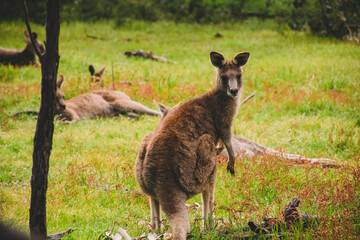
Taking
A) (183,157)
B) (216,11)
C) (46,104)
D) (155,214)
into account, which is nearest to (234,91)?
(183,157)

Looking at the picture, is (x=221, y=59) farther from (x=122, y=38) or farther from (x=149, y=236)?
(x=122, y=38)

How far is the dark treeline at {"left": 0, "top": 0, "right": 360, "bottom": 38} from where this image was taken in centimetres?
1805

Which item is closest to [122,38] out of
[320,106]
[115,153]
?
[320,106]

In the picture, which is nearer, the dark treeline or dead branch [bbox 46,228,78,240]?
dead branch [bbox 46,228,78,240]

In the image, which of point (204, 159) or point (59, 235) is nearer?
point (59, 235)

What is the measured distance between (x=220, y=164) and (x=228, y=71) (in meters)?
1.80

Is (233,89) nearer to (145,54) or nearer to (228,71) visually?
(228,71)

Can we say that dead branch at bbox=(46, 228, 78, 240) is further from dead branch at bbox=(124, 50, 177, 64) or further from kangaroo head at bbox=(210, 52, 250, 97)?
dead branch at bbox=(124, 50, 177, 64)

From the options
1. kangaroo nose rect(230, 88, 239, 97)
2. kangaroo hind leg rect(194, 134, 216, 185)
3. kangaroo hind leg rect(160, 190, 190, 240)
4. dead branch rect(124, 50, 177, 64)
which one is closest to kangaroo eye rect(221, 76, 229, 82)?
kangaroo nose rect(230, 88, 239, 97)

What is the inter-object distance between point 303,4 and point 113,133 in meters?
17.4

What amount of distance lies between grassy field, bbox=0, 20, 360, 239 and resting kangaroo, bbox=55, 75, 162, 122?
418 millimetres

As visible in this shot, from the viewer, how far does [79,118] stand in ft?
28.6

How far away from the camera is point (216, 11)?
26.9 meters

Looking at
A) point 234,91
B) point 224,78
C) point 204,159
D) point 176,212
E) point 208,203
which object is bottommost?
point 208,203
